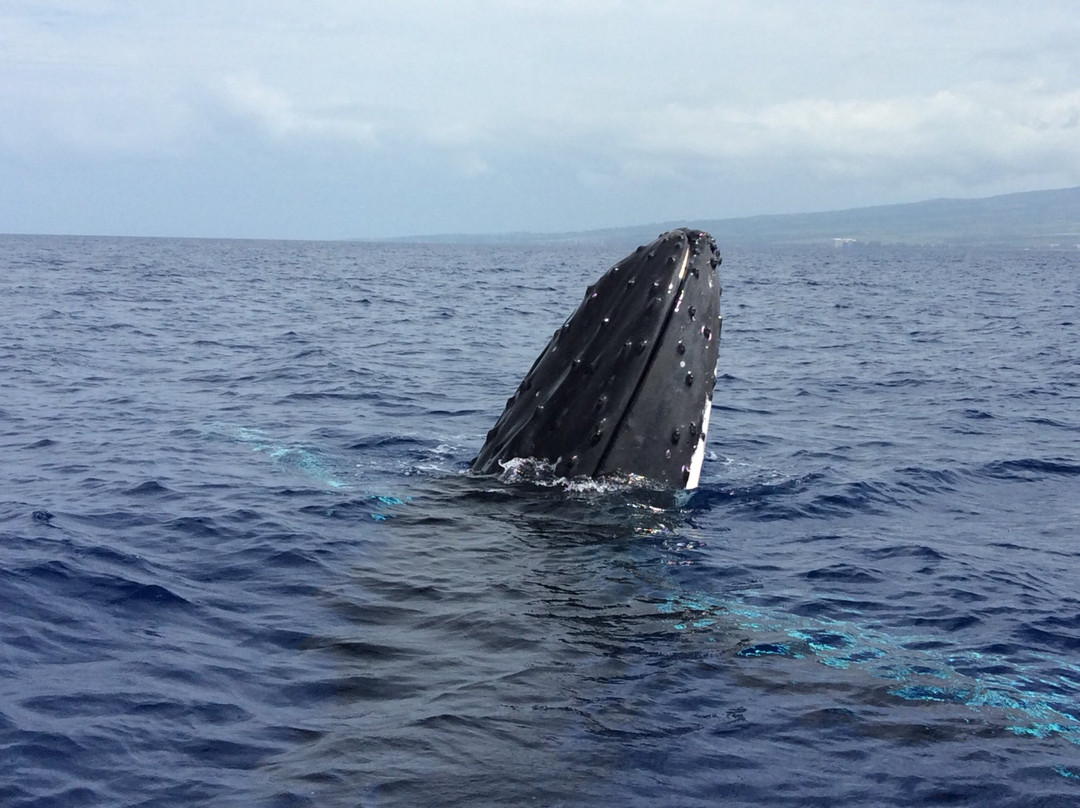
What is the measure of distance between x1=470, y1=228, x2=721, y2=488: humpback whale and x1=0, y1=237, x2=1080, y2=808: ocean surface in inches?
15.3

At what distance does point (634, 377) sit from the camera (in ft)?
29.9

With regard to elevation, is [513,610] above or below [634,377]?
below

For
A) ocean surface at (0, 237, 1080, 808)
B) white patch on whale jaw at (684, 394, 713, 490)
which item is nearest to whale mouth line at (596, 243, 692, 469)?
ocean surface at (0, 237, 1080, 808)

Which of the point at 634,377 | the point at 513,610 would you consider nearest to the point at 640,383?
the point at 634,377

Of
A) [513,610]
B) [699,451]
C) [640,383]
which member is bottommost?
→ [513,610]

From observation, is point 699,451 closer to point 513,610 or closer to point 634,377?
point 634,377

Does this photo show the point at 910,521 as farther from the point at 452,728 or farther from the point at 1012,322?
the point at 1012,322

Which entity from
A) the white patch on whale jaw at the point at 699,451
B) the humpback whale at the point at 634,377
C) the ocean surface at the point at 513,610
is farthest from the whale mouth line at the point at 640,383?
the white patch on whale jaw at the point at 699,451

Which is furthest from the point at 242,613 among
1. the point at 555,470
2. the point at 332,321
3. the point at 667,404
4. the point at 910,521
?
the point at 332,321

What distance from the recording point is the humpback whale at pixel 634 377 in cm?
912

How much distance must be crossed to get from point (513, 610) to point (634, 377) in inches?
98.7

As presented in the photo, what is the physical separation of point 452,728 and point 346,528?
4.27 m

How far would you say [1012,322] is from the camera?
3703 cm

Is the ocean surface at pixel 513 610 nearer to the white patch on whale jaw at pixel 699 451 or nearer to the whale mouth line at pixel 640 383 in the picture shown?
the white patch on whale jaw at pixel 699 451
